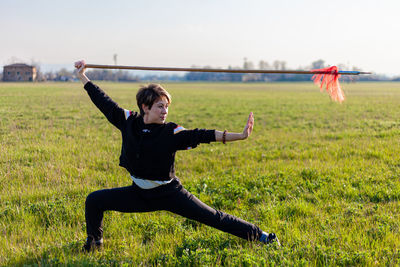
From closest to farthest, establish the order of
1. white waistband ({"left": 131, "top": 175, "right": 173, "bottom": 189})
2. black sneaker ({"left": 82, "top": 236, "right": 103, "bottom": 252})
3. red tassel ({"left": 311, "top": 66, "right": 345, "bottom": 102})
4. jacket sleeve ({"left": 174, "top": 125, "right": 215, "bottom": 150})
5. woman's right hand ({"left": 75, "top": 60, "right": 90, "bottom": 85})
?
jacket sleeve ({"left": 174, "top": 125, "right": 215, "bottom": 150}) → white waistband ({"left": 131, "top": 175, "right": 173, "bottom": 189}) → black sneaker ({"left": 82, "top": 236, "right": 103, "bottom": 252}) → woman's right hand ({"left": 75, "top": 60, "right": 90, "bottom": 85}) → red tassel ({"left": 311, "top": 66, "right": 345, "bottom": 102})

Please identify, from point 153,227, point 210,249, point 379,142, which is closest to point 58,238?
point 153,227

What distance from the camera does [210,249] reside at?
160 inches

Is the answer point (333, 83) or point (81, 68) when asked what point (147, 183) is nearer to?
point (81, 68)

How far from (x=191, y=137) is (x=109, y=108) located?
1.27m

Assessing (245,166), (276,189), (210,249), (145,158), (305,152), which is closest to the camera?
(145,158)

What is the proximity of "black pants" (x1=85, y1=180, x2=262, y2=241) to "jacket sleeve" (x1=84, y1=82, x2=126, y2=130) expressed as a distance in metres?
0.90

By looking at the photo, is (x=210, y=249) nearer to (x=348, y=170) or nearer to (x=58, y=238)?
(x=58, y=238)

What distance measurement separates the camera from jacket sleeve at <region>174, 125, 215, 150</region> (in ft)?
11.9

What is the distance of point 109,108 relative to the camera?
4176mm

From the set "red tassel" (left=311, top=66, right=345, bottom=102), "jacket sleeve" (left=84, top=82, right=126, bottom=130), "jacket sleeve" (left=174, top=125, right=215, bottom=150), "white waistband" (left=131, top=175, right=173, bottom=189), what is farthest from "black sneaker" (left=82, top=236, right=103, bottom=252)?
"red tassel" (left=311, top=66, right=345, bottom=102)

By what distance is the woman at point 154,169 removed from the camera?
146 inches

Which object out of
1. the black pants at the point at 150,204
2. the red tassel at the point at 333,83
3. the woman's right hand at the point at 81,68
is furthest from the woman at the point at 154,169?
the red tassel at the point at 333,83

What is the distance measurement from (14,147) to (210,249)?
767cm

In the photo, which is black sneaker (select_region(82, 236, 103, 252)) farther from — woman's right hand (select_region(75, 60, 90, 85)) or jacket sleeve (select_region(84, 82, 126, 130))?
woman's right hand (select_region(75, 60, 90, 85))
